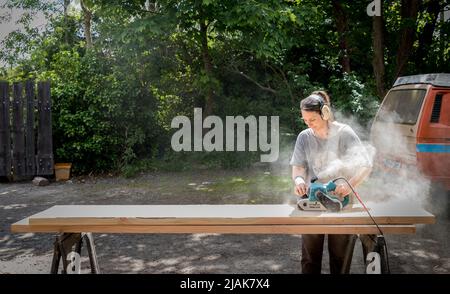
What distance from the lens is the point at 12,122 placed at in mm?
10820

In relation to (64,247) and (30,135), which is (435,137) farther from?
(30,135)

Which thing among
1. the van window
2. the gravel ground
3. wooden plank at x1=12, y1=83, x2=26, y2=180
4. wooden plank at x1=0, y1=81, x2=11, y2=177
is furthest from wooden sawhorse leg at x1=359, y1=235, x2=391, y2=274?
wooden plank at x1=0, y1=81, x2=11, y2=177

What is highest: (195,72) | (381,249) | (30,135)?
(195,72)

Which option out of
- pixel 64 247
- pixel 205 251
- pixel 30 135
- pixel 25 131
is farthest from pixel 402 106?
pixel 25 131

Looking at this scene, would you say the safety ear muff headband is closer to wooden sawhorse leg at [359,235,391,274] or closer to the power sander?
the power sander

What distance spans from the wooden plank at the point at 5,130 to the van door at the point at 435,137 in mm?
8778

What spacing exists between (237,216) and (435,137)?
Result: 4.39 m

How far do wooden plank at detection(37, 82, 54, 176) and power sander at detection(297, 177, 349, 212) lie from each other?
8749 mm

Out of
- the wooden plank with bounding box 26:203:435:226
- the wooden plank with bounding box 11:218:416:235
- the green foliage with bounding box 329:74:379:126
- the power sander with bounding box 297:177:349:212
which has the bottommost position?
the wooden plank with bounding box 11:218:416:235

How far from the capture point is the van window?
22.3 ft

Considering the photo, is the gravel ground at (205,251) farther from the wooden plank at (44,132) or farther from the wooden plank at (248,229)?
the wooden plank at (44,132)

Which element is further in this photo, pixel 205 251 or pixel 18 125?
pixel 18 125

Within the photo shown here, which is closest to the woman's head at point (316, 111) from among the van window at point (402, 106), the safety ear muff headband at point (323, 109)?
the safety ear muff headband at point (323, 109)

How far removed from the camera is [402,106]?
7195 mm
